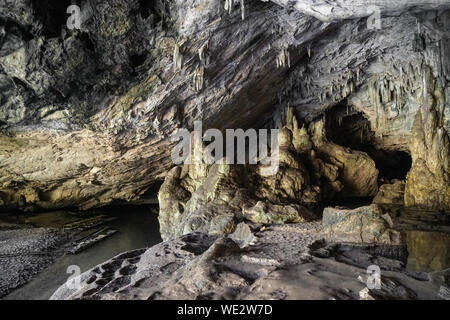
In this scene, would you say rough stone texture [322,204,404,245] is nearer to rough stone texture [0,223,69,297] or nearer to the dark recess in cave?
rough stone texture [0,223,69,297]

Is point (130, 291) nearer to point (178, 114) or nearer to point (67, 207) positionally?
point (178, 114)

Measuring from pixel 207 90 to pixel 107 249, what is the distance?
5901mm

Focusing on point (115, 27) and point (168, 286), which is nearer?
point (168, 286)

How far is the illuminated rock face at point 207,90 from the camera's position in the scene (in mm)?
6688

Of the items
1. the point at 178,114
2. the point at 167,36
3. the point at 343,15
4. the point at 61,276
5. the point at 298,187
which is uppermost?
the point at 343,15

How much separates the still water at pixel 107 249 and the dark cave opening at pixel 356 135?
8793mm

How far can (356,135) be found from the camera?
14.2 meters

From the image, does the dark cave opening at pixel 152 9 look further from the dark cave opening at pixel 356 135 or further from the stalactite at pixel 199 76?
the dark cave opening at pixel 356 135

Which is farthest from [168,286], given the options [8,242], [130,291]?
[8,242]

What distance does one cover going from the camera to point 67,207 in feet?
47.6

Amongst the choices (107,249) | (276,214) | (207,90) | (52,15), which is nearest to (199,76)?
(207,90)

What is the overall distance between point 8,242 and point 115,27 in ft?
26.9

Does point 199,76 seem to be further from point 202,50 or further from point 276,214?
point 276,214

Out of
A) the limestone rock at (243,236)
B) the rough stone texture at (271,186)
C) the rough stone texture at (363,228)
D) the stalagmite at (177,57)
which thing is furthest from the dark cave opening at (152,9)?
the rough stone texture at (363,228)
